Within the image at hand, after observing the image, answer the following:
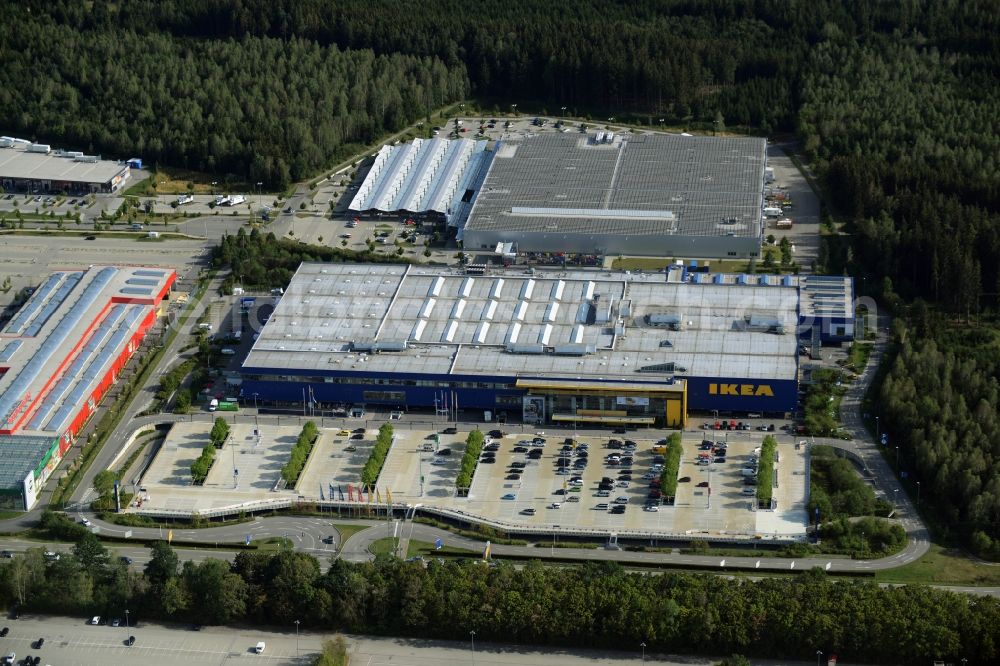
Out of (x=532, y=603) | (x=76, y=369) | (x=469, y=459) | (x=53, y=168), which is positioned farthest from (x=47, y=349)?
(x=532, y=603)

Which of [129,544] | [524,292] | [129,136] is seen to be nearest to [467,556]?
[129,544]

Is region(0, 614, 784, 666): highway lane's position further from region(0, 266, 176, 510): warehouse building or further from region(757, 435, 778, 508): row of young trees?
region(757, 435, 778, 508): row of young trees

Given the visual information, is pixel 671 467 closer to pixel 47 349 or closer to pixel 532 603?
pixel 532 603

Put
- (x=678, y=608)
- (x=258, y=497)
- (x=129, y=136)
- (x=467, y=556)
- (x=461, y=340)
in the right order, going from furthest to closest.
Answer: (x=129, y=136) < (x=461, y=340) < (x=258, y=497) < (x=467, y=556) < (x=678, y=608)

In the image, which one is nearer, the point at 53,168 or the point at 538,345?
the point at 538,345

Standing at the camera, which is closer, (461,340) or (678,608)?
(678,608)

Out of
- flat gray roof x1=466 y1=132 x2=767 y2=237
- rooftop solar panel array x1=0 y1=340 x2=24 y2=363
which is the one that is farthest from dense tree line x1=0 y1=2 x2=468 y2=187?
rooftop solar panel array x1=0 y1=340 x2=24 y2=363

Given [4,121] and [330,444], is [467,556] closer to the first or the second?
[330,444]
